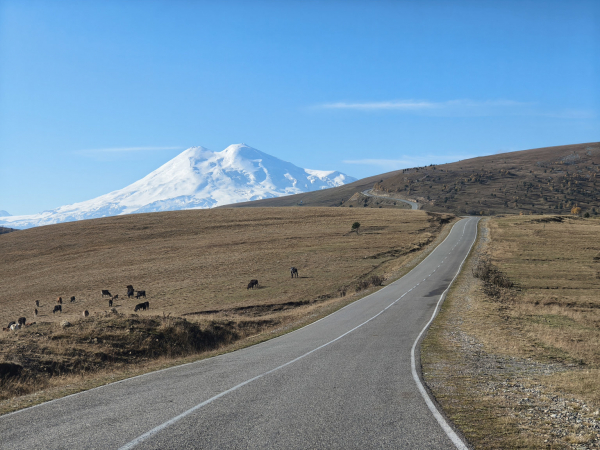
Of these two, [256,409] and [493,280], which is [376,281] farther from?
[256,409]

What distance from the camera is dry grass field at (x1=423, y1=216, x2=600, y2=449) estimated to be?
7.32 metres

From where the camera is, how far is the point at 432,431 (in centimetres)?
707

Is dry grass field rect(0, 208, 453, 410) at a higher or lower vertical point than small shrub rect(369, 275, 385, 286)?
higher

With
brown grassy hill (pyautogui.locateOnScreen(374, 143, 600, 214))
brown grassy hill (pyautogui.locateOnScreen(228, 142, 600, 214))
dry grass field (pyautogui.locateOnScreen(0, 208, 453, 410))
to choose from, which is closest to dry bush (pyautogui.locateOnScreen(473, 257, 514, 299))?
dry grass field (pyautogui.locateOnScreen(0, 208, 453, 410))

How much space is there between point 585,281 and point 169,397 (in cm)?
3726

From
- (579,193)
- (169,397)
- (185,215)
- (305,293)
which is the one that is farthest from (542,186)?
(169,397)

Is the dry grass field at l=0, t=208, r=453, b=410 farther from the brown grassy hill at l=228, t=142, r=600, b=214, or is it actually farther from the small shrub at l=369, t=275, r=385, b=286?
the brown grassy hill at l=228, t=142, r=600, b=214

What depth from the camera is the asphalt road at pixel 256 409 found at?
6.69 meters

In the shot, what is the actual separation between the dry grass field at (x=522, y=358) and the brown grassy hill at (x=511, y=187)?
98.0 meters

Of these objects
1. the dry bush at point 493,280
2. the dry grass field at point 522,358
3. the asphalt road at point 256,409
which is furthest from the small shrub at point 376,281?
the asphalt road at point 256,409

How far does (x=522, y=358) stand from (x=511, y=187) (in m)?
156

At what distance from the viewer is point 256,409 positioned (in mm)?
8219

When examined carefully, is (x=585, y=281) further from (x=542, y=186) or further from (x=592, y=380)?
(x=542, y=186)

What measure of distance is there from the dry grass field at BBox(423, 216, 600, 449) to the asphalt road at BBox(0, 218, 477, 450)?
867 mm
